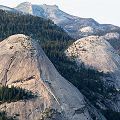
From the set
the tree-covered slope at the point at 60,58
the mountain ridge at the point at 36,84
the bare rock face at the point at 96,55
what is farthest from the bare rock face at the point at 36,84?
the bare rock face at the point at 96,55

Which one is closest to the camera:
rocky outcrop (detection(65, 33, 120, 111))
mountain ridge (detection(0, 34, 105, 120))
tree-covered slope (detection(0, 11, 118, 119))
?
mountain ridge (detection(0, 34, 105, 120))

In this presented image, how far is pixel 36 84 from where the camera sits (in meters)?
82.8

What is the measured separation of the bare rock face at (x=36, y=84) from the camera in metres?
72.4

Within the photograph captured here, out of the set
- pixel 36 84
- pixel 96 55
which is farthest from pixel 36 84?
pixel 96 55

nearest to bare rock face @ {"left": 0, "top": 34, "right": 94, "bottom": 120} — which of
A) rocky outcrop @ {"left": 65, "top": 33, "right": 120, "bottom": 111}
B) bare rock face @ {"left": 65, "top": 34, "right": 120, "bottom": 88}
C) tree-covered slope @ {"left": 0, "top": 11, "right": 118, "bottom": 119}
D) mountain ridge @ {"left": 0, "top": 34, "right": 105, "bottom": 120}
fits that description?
mountain ridge @ {"left": 0, "top": 34, "right": 105, "bottom": 120}

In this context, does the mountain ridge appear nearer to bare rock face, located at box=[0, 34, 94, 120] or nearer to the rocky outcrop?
bare rock face, located at box=[0, 34, 94, 120]

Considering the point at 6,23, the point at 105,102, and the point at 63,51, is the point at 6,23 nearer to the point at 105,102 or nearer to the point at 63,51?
the point at 63,51

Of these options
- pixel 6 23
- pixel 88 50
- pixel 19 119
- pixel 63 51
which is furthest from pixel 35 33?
pixel 19 119

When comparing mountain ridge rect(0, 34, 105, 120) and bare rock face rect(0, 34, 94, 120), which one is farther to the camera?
mountain ridge rect(0, 34, 105, 120)

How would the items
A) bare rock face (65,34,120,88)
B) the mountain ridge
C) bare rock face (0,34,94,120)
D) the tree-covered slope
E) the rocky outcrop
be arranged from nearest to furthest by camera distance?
bare rock face (0,34,94,120) → the mountain ridge → the tree-covered slope → the rocky outcrop → bare rock face (65,34,120,88)

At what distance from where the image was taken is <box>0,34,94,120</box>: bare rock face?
72.4m

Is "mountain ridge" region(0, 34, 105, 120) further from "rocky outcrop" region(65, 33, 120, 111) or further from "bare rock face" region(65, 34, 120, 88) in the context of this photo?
"bare rock face" region(65, 34, 120, 88)

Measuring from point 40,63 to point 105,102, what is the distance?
38.2 metres

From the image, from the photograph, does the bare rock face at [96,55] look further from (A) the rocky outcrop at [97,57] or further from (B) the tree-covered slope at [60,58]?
(B) the tree-covered slope at [60,58]
